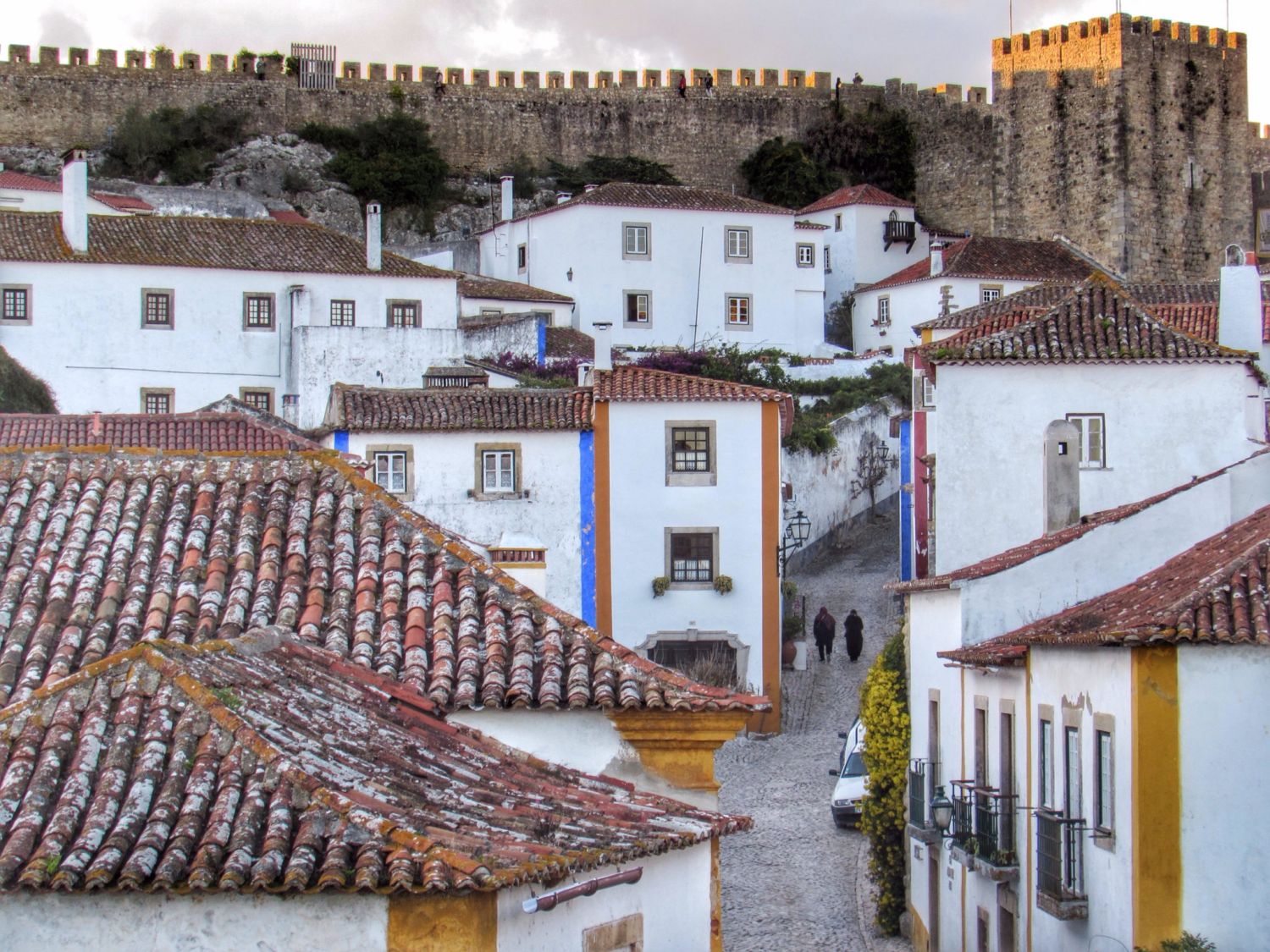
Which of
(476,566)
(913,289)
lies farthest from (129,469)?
(913,289)

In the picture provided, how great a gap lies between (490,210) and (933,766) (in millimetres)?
41480

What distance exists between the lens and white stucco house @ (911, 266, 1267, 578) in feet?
73.5

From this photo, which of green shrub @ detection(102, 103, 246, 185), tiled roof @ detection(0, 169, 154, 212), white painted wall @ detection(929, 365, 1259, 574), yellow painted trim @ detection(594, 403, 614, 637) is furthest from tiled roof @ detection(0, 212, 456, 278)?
white painted wall @ detection(929, 365, 1259, 574)

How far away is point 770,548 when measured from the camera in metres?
30.3

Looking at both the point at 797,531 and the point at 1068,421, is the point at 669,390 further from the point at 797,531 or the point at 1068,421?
the point at 1068,421

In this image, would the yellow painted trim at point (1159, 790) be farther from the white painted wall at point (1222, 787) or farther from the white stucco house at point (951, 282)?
the white stucco house at point (951, 282)

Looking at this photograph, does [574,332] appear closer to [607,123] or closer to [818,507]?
[818,507]

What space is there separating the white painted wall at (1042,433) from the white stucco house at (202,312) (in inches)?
668

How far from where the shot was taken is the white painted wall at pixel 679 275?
48281 mm

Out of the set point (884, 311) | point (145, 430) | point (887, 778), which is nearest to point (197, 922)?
point (887, 778)

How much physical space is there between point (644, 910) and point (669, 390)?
69.9ft

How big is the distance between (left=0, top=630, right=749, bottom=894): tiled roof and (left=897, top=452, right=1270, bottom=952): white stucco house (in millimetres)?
4037

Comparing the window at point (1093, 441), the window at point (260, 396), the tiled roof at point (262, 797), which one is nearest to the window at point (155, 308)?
the window at point (260, 396)

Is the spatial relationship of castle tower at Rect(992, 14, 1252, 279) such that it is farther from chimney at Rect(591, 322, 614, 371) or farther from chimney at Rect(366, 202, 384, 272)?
chimney at Rect(591, 322, 614, 371)
